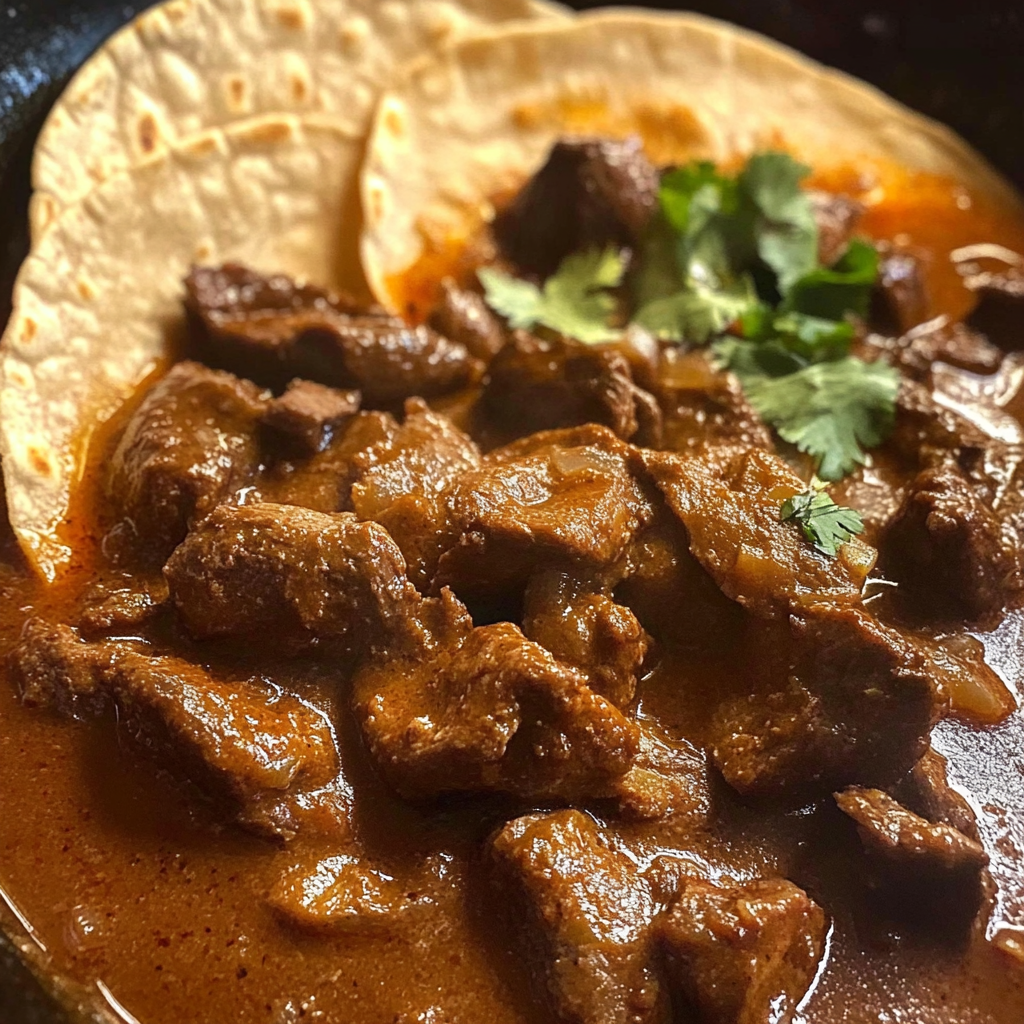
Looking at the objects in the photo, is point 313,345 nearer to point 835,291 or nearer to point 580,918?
point 835,291

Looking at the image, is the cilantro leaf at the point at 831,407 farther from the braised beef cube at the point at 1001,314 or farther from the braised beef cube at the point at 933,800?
the braised beef cube at the point at 933,800

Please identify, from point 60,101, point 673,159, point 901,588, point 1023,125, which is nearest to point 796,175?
point 673,159

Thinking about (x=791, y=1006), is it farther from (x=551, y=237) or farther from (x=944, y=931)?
(x=551, y=237)

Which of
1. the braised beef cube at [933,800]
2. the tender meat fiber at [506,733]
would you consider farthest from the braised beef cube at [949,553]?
the tender meat fiber at [506,733]

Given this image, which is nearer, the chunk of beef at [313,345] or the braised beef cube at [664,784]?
the braised beef cube at [664,784]

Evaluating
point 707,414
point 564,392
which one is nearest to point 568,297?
point 564,392

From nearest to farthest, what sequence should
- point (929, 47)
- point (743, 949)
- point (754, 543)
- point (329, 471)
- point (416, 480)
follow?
1. point (743, 949)
2. point (754, 543)
3. point (416, 480)
4. point (329, 471)
5. point (929, 47)
